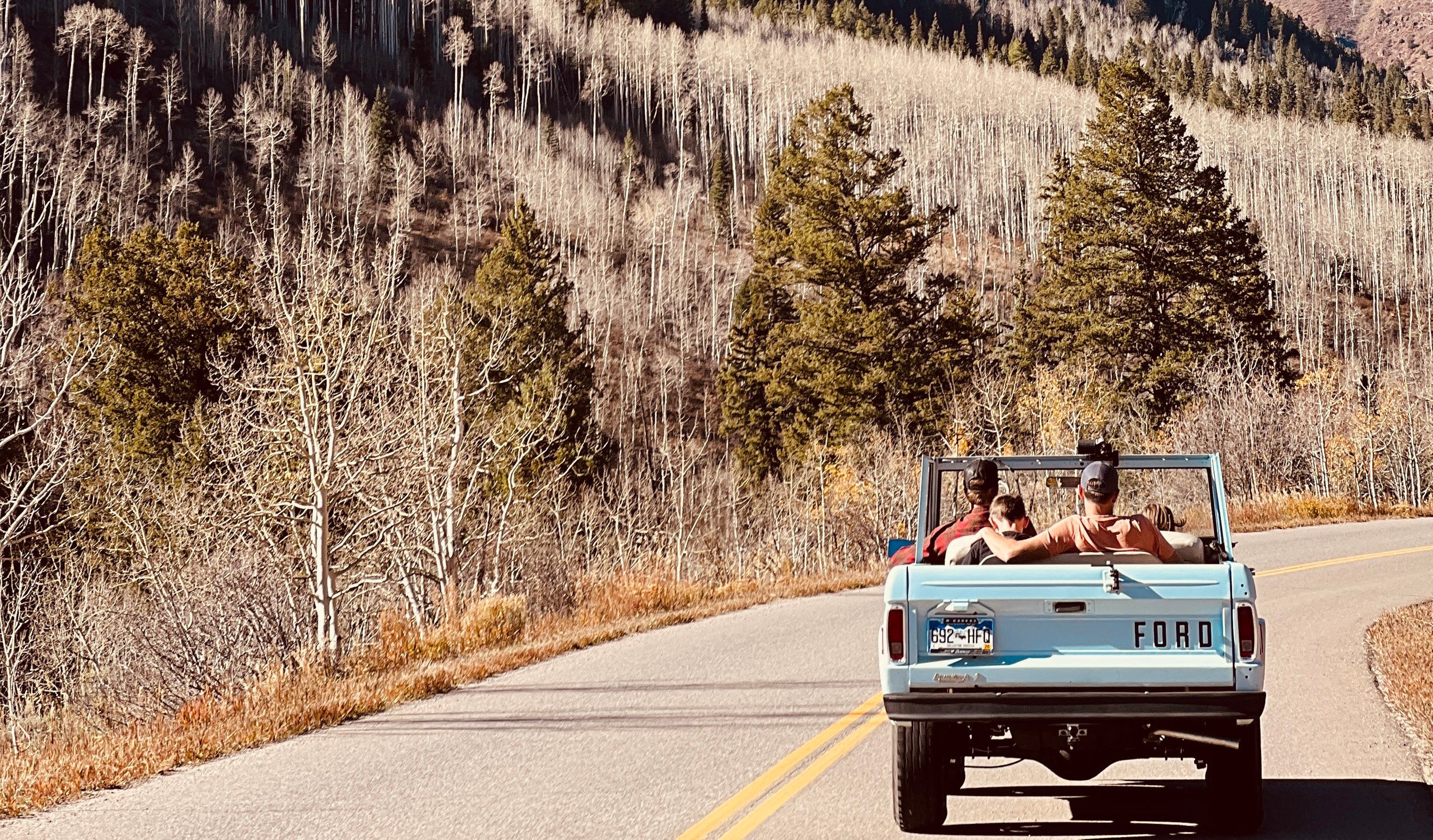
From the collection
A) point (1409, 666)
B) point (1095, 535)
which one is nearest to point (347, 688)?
point (1095, 535)

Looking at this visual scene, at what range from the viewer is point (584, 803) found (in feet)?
21.2

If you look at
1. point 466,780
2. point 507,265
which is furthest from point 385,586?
point 507,265

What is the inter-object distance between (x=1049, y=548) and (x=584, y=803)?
2.79 meters

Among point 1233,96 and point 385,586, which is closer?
point 385,586

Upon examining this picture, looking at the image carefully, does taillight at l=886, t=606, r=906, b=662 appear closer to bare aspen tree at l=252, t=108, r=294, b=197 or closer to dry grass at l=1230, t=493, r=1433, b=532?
dry grass at l=1230, t=493, r=1433, b=532

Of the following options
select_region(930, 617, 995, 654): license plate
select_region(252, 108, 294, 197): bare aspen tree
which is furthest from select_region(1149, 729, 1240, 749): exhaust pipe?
select_region(252, 108, 294, 197): bare aspen tree

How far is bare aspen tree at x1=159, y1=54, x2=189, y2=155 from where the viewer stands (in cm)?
9450

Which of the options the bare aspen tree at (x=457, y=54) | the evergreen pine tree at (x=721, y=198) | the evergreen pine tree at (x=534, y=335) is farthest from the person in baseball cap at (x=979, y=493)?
the bare aspen tree at (x=457, y=54)

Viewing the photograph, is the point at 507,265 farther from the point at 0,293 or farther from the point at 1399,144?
the point at 1399,144

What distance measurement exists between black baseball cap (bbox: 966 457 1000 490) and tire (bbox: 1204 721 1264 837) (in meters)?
2.05

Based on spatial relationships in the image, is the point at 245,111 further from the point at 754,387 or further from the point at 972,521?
the point at 972,521

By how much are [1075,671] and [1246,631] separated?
0.81 meters

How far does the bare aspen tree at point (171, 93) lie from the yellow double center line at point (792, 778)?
95587mm

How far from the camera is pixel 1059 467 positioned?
711cm
